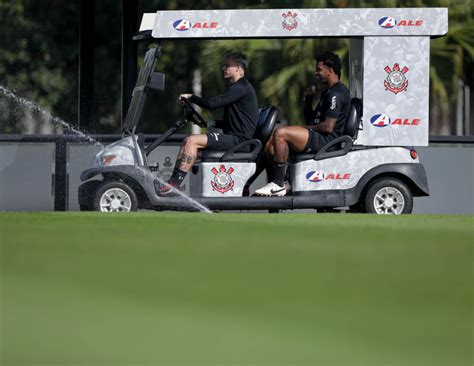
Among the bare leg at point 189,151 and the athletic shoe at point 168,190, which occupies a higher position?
the bare leg at point 189,151

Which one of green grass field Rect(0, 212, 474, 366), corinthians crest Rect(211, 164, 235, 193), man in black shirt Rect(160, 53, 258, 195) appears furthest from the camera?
corinthians crest Rect(211, 164, 235, 193)

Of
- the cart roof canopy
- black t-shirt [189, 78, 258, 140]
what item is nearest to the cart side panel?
the cart roof canopy

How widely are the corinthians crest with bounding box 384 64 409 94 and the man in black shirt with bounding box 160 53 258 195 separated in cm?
134

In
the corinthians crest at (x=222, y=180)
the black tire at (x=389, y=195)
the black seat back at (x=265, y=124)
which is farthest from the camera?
the black tire at (x=389, y=195)

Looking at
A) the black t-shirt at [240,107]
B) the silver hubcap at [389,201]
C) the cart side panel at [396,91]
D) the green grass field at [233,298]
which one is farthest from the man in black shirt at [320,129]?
the green grass field at [233,298]

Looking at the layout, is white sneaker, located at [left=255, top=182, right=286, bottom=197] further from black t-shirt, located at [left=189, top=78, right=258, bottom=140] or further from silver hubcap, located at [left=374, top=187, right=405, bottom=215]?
silver hubcap, located at [left=374, top=187, right=405, bottom=215]

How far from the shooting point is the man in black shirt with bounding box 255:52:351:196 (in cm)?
1354

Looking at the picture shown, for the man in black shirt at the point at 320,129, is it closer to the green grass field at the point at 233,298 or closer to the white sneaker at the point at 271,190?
the white sneaker at the point at 271,190

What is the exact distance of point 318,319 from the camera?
5699 millimetres

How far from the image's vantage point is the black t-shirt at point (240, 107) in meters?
13.5

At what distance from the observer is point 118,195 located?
1375 centimetres

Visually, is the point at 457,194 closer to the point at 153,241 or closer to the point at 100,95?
the point at 153,241

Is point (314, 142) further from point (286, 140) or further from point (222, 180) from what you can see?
point (222, 180)

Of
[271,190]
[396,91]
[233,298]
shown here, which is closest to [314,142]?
[271,190]
